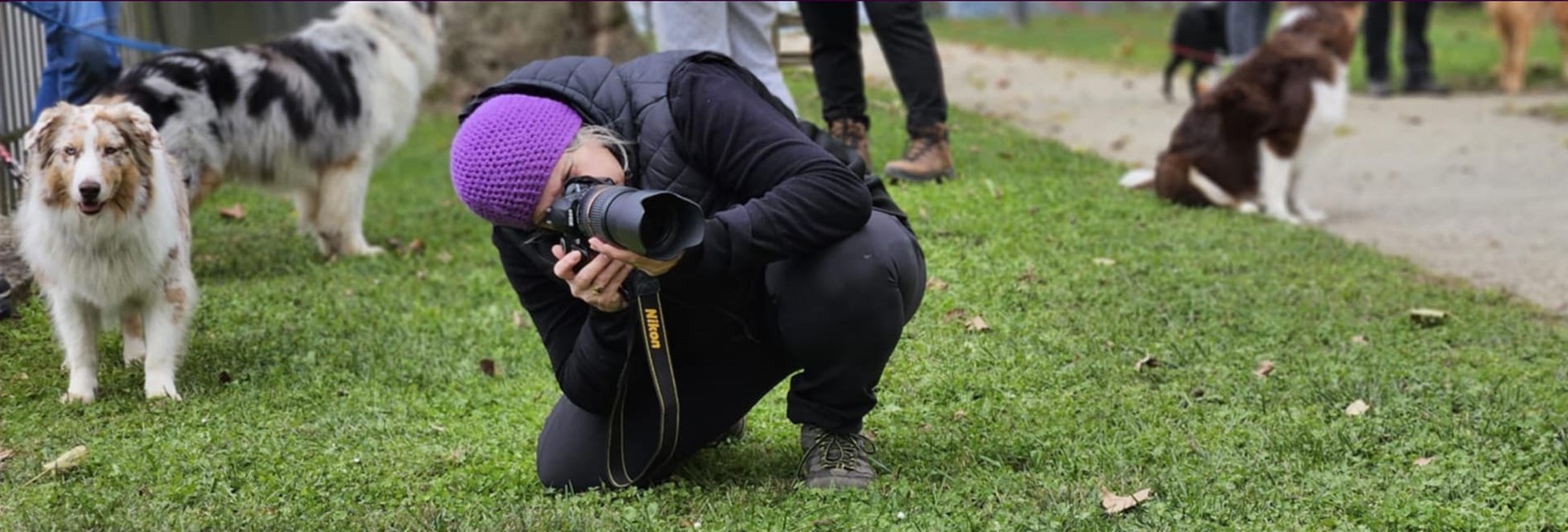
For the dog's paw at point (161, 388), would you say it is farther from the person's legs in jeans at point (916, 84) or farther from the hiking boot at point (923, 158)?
the hiking boot at point (923, 158)

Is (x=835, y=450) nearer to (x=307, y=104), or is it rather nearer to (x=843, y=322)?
(x=843, y=322)

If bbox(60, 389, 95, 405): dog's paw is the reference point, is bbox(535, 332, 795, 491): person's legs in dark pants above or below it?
above

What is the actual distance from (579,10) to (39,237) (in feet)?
25.1

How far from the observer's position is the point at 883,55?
22.4ft

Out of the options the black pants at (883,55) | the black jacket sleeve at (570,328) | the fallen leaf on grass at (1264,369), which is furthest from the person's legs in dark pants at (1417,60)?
the black jacket sleeve at (570,328)

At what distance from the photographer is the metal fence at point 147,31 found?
6.80 m

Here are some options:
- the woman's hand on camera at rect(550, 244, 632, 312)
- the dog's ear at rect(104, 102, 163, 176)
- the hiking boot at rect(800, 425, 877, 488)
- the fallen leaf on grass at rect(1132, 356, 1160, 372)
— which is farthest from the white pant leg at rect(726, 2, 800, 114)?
the woman's hand on camera at rect(550, 244, 632, 312)

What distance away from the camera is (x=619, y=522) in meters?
3.26

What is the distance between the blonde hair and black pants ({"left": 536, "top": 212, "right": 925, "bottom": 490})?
1.41ft

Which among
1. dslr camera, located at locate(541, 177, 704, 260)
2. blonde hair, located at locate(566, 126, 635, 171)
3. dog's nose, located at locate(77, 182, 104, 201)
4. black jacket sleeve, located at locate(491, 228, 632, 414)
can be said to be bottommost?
black jacket sleeve, located at locate(491, 228, 632, 414)

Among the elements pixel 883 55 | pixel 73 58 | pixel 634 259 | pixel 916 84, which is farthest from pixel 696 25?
pixel 634 259

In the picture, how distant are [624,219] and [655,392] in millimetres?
886

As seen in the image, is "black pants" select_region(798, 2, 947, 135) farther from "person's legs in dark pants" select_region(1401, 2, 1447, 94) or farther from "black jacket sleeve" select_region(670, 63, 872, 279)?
"person's legs in dark pants" select_region(1401, 2, 1447, 94)

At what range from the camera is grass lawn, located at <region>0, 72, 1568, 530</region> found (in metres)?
3.33
